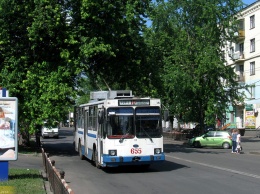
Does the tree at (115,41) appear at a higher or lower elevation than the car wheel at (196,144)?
higher

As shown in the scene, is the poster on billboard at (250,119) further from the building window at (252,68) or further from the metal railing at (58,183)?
the metal railing at (58,183)

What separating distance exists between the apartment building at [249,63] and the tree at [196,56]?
9.72 meters

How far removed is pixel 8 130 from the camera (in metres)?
12.8

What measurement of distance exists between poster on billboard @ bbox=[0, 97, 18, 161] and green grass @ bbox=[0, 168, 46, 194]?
0.79 meters

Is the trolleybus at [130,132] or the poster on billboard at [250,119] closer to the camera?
the trolleybus at [130,132]

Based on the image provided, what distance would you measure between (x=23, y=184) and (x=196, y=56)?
3205cm

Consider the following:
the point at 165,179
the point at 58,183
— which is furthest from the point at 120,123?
the point at 58,183

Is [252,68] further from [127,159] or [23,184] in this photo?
[23,184]

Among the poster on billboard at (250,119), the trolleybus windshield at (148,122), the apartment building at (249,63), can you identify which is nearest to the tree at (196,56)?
the apartment building at (249,63)

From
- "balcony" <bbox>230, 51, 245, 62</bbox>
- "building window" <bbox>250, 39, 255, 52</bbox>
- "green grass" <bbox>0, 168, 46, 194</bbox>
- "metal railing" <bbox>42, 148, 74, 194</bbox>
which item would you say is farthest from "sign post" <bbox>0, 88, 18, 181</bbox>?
"balcony" <bbox>230, 51, 245, 62</bbox>

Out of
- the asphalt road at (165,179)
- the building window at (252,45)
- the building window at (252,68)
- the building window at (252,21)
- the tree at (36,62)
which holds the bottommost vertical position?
the asphalt road at (165,179)

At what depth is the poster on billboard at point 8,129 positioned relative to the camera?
500 inches

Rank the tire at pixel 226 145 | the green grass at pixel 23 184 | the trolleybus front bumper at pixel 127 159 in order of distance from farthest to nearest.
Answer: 1. the tire at pixel 226 145
2. the trolleybus front bumper at pixel 127 159
3. the green grass at pixel 23 184

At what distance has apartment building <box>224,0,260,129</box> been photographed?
179 feet
